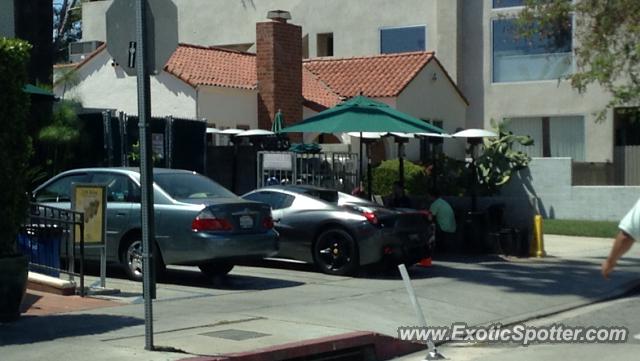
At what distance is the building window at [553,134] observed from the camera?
33.1 m

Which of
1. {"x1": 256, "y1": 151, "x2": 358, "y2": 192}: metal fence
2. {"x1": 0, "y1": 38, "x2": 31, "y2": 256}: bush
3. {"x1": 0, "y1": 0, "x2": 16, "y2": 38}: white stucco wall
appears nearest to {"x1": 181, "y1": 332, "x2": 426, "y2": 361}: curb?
{"x1": 0, "y1": 38, "x2": 31, "y2": 256}: bush

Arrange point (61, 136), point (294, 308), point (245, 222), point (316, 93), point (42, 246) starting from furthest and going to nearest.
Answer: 1. point (316, 93)
2. point (61, 136)
3. point (245, 222)
4. point (42, 246)
5. point (294, 308)

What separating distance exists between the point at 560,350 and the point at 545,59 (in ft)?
76.9

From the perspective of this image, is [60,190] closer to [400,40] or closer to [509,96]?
[509,96]

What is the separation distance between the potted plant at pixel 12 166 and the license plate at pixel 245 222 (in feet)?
12.9

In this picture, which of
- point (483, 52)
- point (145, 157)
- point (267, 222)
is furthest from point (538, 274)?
point (483, 52)

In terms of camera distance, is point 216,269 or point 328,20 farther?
point 328,20

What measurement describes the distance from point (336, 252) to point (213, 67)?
12.6 m

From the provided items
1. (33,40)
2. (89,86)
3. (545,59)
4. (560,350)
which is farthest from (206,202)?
(545,59)

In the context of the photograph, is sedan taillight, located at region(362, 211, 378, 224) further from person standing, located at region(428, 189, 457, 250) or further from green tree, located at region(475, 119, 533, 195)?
green tree, located at region(475, 119, 533, 195)

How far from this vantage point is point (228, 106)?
2589 centimetres

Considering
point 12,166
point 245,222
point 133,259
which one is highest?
point 12,166

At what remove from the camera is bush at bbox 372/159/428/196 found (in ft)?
87.1

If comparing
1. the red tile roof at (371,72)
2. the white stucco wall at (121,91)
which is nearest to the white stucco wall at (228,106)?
the white stucco wall at (121,91)
